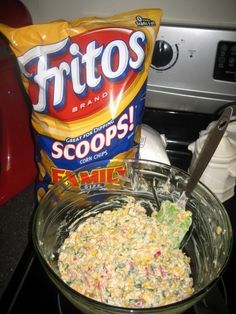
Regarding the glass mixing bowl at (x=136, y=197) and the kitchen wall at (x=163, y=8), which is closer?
the glass mixing bowl at (x=136, y=197)

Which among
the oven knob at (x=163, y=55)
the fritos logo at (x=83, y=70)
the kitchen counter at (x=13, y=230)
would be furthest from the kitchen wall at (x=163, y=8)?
the kitchen counter at (x=13, y=230)

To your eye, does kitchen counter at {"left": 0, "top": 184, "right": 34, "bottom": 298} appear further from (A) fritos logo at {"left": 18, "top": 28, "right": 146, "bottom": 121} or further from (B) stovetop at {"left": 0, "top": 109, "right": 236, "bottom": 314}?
(A) fritos logo at {"left": 18, "top": 28, "right": 146, "bottom": 121}

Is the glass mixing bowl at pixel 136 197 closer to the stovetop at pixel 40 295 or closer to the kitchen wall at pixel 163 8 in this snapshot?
the stovetop at pixel 40 295

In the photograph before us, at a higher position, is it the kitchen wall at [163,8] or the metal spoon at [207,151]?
the kitchen wall at [163,8]

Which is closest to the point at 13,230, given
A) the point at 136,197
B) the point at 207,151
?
the point at 136,197

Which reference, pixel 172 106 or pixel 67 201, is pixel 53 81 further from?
pixel 172 106
